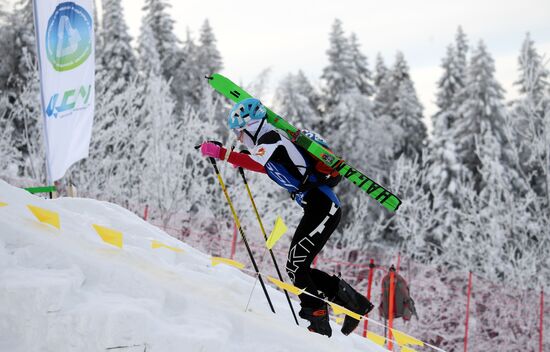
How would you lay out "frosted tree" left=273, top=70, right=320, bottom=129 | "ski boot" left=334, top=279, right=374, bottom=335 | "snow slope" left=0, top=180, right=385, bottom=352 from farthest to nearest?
"frosted tree" left=273, top=70, right=320, bottom=129 < "ski boot" left=334, top=279, right=374, bottom=335 < "snow slope" left=0, top=180, right=385, bottom=352

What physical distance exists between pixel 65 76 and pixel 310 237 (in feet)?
13.7

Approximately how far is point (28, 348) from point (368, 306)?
303 cm

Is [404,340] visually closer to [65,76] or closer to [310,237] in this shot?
[310,237]

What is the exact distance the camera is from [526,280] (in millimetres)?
17047

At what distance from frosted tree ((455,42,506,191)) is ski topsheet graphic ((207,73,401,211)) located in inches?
842

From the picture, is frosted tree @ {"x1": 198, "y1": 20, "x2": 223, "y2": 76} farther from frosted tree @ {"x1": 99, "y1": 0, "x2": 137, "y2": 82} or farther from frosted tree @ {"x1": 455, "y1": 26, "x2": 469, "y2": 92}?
frosted tree @ {"x1": 455, "y1": 26, "x2": 469, "y2": 92}

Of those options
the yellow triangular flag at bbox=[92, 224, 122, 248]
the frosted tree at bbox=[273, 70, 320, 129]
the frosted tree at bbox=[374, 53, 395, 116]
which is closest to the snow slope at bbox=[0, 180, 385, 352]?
the yellow triangular flag at bbox=[92, 224, 122, 248]

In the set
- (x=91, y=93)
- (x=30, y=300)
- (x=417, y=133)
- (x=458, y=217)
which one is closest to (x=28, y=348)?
(x=30, y=300)

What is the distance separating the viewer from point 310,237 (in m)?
4.41

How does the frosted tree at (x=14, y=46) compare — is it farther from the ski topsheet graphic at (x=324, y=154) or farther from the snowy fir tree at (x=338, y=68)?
the ski topsheet graphic at (x=324, y=154)

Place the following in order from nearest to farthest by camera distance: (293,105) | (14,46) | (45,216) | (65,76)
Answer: (45,216) < (65,76) < (14,46) < (293,105)

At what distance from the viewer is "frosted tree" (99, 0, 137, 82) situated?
26.1 metres

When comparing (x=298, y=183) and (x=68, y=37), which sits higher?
(x=68, y=37)

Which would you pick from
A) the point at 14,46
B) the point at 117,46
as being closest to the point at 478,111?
the point at 117,46
